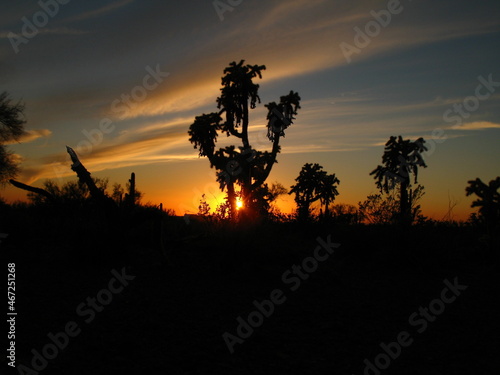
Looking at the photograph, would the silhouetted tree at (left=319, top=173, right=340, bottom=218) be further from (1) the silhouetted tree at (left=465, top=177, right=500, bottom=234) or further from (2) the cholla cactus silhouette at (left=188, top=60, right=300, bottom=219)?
(1) the silhouetted tree at (left=465, top=177, right=500, bottom=234)

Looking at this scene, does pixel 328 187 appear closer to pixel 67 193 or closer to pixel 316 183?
pixel 316 183

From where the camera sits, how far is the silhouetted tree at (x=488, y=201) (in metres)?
10.8

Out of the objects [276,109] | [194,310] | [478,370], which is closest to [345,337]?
[478,370]

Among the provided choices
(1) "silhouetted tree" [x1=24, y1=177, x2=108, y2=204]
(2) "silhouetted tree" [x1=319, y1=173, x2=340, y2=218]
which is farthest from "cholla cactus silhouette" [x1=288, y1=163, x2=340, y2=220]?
(1) "silhouetted tree" [x1=24, y1=177, x2=108, y2=204]

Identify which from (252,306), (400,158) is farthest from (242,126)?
(252,306)

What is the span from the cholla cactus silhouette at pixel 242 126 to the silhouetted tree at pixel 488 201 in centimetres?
1625

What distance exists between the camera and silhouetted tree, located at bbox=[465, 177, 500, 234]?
35.4 ft

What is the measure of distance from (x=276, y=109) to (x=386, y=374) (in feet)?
79.6

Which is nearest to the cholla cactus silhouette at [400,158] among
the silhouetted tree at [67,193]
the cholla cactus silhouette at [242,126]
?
the cholla cactus silhouette at [242,126]

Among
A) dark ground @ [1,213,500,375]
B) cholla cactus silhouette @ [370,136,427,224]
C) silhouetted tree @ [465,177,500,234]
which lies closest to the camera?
dark ground @ [1,213,500,375]

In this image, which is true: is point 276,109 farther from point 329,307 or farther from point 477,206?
point 329,307

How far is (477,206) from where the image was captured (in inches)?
436

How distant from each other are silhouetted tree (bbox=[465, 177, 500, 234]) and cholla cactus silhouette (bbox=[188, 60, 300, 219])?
16249 millimetres

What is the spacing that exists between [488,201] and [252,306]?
7.64 meters
